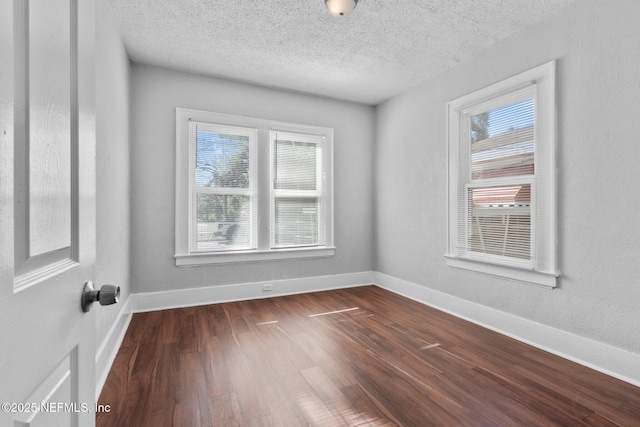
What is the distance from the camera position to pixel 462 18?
2445mm

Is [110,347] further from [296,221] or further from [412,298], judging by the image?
[412,298]

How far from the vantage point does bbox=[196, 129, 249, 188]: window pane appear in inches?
138

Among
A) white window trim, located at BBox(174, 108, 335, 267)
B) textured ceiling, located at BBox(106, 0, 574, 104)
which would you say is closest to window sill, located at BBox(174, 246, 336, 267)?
white window trim, located at BBox(174, 108, 335, 267)

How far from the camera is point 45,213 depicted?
587 millimetres

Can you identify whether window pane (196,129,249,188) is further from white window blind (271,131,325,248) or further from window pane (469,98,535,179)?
window pane (469,98,535,179)

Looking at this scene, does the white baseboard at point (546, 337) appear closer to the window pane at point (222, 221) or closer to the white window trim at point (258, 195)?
the white window trim at point (258, 195)

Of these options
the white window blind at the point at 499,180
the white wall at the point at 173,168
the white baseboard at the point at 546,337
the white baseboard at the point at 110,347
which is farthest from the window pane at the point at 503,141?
the white baseboard at the point at 110,347

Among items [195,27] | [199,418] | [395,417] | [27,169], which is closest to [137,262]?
[199,418]

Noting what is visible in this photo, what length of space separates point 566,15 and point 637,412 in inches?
105

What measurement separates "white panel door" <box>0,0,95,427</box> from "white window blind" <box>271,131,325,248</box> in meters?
3.08

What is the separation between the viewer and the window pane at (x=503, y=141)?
2.60 meters

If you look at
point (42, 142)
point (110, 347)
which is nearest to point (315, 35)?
point (42, 142)

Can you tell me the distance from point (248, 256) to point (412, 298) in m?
2.08

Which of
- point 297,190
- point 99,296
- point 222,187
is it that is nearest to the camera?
point 99,296
